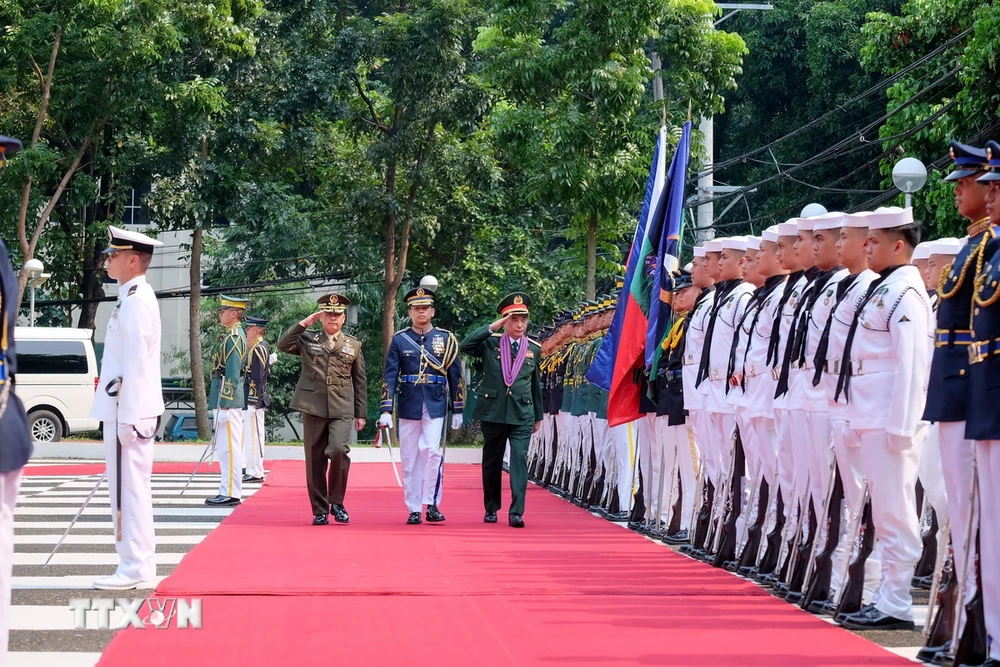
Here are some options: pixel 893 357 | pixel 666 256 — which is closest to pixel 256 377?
pixel 666 256

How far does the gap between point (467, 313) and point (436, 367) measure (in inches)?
791

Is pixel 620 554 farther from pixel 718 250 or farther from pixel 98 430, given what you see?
pixel 98 430

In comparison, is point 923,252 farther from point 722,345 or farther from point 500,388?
point 500,388

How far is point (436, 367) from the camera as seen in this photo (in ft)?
45.1

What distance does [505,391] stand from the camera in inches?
547

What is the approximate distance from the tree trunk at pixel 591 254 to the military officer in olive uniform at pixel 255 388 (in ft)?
19.3

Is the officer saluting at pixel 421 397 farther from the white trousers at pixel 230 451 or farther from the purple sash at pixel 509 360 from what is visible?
the white trousers at pixel 230 451

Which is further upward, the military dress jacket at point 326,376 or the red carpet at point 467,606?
the military dress jacket at point 326,376

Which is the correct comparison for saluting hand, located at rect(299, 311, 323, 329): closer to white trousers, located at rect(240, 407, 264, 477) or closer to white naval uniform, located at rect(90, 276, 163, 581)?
white naval uniform, located at rect(90, 276, 163, 581)

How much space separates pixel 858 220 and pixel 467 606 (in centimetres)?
306

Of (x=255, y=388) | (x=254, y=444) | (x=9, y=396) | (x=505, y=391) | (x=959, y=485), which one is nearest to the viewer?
(x=9, y=396)

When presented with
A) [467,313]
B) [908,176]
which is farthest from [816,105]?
[908,176]

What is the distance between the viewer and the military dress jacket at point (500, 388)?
1388 cm

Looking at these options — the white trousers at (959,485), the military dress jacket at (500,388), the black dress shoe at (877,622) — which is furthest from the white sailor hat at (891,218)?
the military dress jacket at (500,388)
